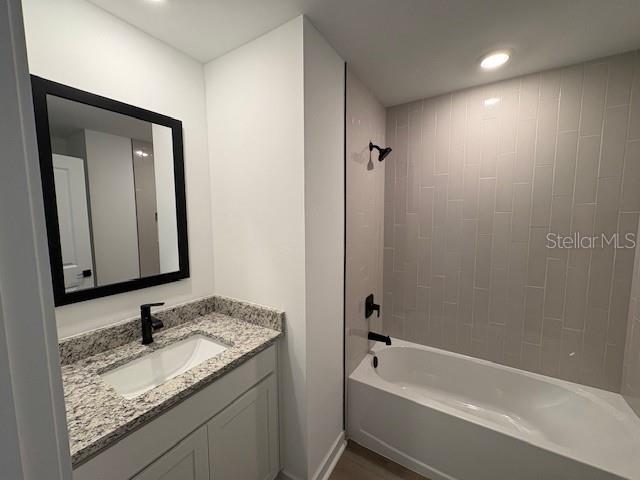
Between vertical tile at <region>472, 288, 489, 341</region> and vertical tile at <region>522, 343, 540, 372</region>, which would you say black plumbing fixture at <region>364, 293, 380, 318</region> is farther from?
vertical tile at <region>522, 343, 540, 372</region>

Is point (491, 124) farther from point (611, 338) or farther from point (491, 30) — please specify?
point (611, 338)

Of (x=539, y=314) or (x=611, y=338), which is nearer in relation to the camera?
(x=611, y=338)

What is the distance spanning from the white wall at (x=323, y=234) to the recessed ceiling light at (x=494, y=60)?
86 centimetres

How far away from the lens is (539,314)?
71.7 inches

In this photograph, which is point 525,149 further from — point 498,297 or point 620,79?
point 498,297

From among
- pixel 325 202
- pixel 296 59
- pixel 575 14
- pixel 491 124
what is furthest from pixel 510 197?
pixel 296 59

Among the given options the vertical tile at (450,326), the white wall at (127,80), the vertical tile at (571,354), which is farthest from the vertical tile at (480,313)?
the white wall at (127,80)

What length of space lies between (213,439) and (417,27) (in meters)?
2.08

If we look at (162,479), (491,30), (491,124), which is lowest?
(162,479)

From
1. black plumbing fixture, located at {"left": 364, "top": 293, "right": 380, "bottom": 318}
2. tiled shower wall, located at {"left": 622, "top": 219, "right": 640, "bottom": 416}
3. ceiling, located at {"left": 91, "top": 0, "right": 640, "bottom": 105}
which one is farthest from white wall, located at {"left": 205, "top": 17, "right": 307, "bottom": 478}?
tiled shower wall, located at {"left": 622, "top": 219, "right": 640, "bottom": 416}

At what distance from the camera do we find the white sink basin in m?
1.14

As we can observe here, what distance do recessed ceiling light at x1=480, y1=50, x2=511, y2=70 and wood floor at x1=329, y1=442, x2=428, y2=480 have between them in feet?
8.27

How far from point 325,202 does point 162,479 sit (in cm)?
130

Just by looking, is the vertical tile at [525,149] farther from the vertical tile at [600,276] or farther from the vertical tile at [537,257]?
the vertical tile at [600,276]
